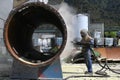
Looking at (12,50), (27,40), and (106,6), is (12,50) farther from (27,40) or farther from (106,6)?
(106,6)

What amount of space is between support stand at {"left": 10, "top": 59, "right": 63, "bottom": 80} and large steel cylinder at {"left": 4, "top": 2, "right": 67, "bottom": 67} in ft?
0.74

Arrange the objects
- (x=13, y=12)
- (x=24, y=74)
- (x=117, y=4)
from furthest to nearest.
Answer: (x=117, y=4) < (x=24, y=74) < (x=13, y=12)

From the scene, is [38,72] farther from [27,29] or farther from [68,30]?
[68,30]

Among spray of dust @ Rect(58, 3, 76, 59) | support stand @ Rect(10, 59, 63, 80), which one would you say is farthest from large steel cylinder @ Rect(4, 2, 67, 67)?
spray of dust @ Rect(58, 3, 76, 59)

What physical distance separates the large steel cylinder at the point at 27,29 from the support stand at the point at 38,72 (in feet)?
0.74

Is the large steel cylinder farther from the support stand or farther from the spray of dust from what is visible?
the spray of dust

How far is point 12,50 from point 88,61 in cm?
327

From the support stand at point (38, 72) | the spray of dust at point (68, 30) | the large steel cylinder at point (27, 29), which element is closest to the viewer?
the large steel cylinder at point (27, 29)

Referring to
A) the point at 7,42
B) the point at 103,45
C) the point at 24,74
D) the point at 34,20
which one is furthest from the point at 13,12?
the point at 103,45

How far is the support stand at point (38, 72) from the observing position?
9.91m

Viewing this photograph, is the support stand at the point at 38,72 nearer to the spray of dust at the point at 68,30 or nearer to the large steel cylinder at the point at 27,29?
the large steel cylinder at the point at 27,29

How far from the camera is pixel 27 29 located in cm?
1266

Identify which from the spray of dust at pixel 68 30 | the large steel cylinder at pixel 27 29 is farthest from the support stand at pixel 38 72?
the spray of dust at pixel 68 30

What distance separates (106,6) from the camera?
6794cm
